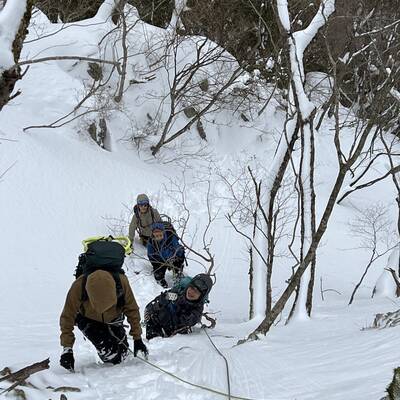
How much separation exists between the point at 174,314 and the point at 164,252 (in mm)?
2892

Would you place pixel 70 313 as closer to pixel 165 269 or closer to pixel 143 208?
pixel 165 269

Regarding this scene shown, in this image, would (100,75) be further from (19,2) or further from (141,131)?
(19,2)

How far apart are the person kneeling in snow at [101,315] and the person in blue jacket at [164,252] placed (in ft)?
13.9

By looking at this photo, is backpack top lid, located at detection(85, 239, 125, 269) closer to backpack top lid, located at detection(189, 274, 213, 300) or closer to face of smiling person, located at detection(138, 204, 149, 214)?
backpack top lid, located at detection(189, 274, 213, 300)

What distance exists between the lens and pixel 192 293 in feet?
20.0

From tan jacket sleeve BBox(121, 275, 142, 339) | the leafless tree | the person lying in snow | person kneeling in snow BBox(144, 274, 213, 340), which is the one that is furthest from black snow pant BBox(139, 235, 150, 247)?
the leafless tree

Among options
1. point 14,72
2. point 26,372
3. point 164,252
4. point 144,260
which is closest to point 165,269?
point 164,252

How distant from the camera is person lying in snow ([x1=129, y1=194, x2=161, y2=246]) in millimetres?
9328

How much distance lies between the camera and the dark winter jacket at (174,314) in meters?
6.16

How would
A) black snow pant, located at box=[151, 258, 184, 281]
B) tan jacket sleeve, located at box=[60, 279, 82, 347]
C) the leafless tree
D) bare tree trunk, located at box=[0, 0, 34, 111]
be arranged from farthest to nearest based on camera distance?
1. the leafless tree
2. black snow pant, located at box=[151, 258, 184, 281]
3. tan jacket sleeve, located at box=[60, 279, 82, 347]
4. bare tree trunk, located at box=[0, 0, 34, 111]

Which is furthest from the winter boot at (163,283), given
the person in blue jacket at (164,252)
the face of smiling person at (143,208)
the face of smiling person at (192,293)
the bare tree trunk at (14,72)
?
the bare tree trunk at (14,72)

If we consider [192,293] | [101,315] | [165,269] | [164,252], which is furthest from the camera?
[165,269]

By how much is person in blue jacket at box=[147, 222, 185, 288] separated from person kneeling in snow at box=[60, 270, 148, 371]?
13.9 ft

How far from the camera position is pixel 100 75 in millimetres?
16016
